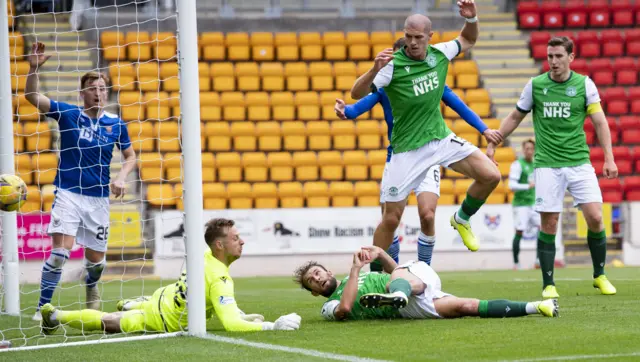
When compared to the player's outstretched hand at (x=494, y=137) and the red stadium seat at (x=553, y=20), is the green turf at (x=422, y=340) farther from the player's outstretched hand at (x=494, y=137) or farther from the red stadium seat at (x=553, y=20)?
the red stadium seat at (x=553, y=20)

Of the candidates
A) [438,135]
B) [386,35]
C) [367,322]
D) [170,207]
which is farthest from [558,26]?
[367,322]

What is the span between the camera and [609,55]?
23.4 meters

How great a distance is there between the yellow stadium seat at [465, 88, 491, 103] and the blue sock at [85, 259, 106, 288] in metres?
14.1

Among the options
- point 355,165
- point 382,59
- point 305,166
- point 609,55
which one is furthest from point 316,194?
point 382,59

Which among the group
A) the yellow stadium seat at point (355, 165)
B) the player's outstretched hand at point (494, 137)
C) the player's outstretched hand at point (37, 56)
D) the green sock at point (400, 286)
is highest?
the player's outstretched hand at point (37, 56)

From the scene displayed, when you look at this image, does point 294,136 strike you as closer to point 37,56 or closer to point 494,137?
point 494,137

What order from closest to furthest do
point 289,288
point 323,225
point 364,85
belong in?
point 364,85
point 289,288
point 323,225

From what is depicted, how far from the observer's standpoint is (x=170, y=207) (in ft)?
60.7

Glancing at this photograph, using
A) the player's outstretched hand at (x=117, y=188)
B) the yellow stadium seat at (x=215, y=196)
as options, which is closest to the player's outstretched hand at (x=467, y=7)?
the player's outstretched hand at (x=117, y=188)

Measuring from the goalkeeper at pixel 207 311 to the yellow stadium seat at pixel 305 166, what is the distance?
12.9 metres

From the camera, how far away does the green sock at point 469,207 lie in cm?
862

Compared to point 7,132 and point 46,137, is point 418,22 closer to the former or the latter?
A: point 7,132

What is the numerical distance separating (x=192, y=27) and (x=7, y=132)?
3674mm

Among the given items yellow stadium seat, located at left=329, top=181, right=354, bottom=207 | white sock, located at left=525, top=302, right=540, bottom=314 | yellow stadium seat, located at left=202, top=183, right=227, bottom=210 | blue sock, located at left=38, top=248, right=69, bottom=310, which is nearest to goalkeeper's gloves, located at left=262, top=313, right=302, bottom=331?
white sock, located at left=525, top=302, right=540, bottom=314
